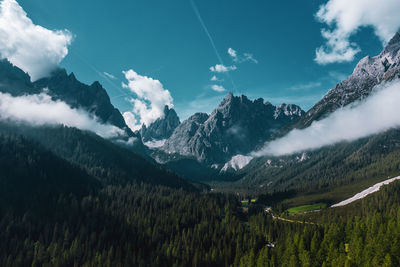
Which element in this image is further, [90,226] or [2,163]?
[2,163]

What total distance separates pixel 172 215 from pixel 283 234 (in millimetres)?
65066

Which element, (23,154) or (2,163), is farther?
(23,154)

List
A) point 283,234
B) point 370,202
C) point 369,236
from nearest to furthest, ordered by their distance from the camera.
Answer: point 369,236, point 283,234, point 370,202

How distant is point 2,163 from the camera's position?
169750 mm

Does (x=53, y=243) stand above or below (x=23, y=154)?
below

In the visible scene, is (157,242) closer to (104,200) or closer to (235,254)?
(235,254)

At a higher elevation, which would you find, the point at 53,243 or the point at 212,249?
the point at 212,249

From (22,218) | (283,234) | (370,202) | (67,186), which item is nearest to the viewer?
(283,234)

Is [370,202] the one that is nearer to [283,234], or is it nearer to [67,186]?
[283,234]

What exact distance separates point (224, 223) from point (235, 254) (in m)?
A: 31.4

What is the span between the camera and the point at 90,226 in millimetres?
139500

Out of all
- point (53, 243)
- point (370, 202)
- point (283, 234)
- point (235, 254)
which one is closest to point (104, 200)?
point (53, 243)

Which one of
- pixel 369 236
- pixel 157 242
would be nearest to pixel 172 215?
pixel 157 242

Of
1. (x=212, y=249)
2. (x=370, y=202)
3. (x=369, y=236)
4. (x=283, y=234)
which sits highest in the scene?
(x=370, y=202)
